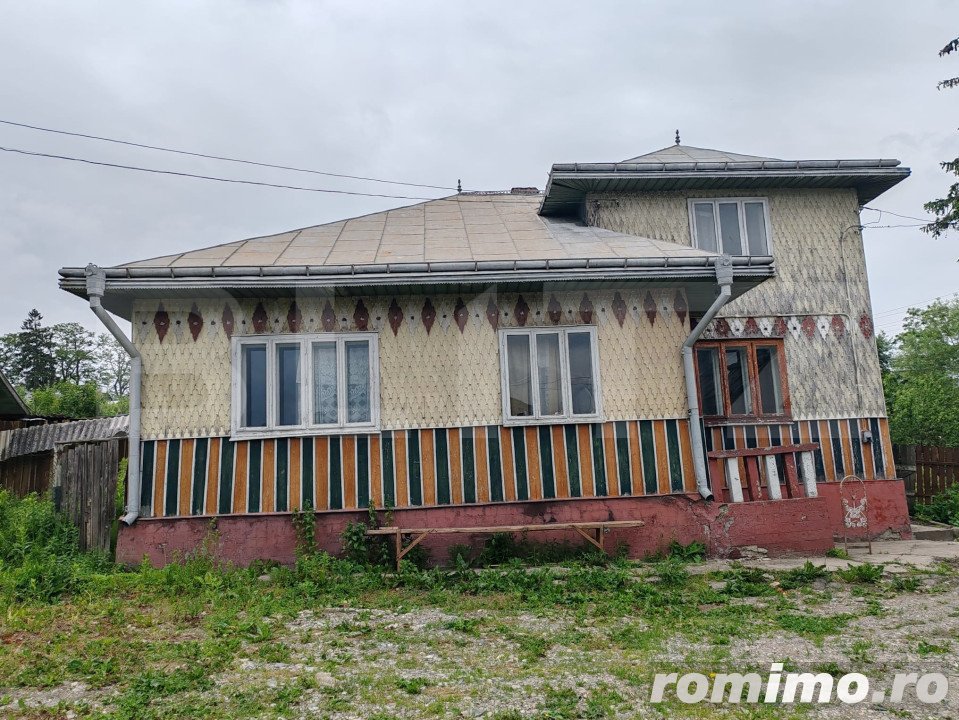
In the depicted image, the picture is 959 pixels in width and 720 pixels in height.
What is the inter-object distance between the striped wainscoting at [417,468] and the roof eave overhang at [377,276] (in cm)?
177

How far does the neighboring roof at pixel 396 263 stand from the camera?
25.2 ft

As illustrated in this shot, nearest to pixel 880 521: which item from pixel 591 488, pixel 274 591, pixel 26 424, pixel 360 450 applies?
pixel 591 488

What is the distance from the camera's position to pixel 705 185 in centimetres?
1066

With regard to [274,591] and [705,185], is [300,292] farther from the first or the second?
[705,185]

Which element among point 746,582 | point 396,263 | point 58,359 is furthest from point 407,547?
point 58,359

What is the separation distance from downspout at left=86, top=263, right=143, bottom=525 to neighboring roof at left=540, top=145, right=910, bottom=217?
6234 mm

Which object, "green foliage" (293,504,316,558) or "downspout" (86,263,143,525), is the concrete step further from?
"downspout" (86,263,143,525)

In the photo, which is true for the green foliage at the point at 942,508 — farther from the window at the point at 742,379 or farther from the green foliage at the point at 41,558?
the green foliage at the point at 41,558

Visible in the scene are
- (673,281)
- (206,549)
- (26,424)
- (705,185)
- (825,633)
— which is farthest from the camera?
(26,424)

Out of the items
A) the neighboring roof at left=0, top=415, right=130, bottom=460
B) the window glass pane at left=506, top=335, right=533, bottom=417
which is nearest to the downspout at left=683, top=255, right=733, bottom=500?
the window glass pane at left=506, top=335, right=533, bottom=417

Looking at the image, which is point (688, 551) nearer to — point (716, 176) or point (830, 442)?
point (830, 442)

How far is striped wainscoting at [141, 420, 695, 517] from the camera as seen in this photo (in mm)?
7855

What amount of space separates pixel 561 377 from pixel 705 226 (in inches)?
168

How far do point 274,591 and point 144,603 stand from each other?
46.6 inches
